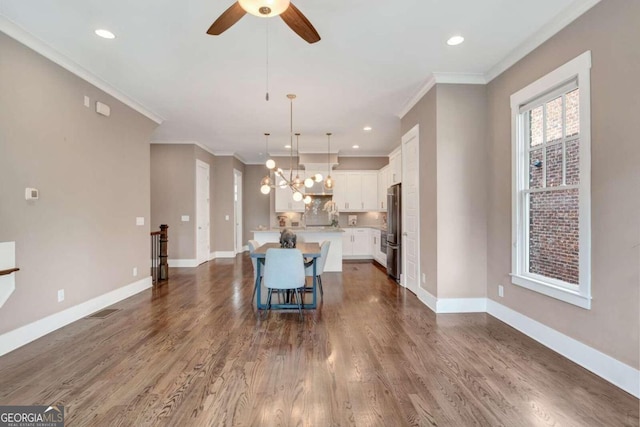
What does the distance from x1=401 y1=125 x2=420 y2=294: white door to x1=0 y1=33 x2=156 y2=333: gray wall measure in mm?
4291

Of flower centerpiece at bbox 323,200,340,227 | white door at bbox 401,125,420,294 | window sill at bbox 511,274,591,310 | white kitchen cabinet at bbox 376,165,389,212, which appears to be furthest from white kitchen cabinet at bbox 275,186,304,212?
window sill at bbox 511,274,591,310

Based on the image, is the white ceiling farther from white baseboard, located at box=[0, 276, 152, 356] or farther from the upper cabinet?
the upper cabinet

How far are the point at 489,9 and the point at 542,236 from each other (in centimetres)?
216

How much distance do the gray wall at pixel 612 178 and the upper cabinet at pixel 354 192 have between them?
566cm

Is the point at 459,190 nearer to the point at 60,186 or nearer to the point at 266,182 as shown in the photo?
the point at 266,182

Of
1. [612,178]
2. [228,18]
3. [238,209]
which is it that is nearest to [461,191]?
[612,178]

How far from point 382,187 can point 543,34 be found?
5.20m

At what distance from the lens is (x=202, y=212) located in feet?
25.1

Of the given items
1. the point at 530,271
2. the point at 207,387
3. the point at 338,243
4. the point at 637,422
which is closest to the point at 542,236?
the point at 530,271

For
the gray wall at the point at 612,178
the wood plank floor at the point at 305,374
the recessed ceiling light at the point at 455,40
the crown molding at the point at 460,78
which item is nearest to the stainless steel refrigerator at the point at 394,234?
the wood plank floor at the point at 305,374

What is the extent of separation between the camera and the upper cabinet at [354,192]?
8391 mm

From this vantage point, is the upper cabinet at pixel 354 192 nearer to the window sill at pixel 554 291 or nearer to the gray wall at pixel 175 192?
the gray wall at pixel 175 192

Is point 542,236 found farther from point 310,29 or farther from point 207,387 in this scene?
point 207,387

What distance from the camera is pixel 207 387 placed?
2207 mm
